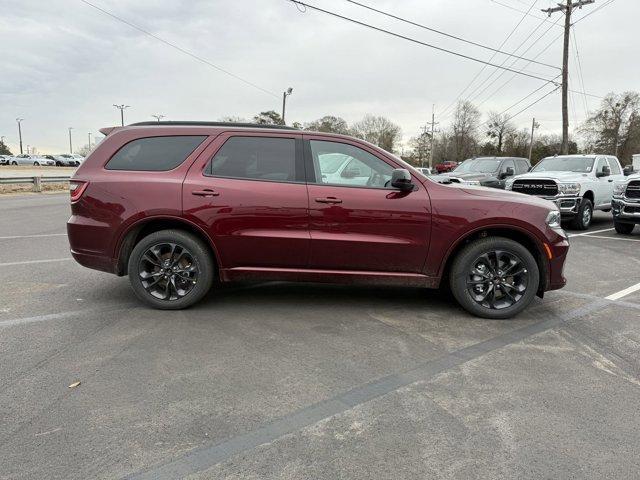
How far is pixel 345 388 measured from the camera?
331 centimetres

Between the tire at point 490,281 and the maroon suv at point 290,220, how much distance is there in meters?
0.01

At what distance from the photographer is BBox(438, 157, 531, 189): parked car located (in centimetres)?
1452

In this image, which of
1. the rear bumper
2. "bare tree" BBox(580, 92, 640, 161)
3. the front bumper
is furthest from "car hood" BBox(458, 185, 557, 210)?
"bare tree" BBox(580, 92, 640, 161)

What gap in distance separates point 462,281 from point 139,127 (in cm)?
367

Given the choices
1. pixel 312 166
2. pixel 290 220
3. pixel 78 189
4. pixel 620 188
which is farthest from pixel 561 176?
pixel 78 189

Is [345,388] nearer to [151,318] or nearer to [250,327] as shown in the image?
[250,327]

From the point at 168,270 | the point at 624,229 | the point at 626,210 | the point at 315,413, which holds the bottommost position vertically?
the point at 315,413

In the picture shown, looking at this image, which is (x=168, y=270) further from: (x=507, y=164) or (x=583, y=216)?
(x=507, y=164)

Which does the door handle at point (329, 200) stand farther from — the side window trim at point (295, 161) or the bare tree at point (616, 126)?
the bare tree at point (616, 126)

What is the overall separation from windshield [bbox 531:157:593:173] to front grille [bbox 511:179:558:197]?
1.59 meters

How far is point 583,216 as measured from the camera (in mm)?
11797

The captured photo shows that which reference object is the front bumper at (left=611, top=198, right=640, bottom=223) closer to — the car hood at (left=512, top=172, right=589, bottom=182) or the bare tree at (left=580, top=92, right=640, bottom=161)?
the car hood at (left=512, top=172, right=589, bottom=182)

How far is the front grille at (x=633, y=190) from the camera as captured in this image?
414 inches

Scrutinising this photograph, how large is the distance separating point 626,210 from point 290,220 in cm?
926
